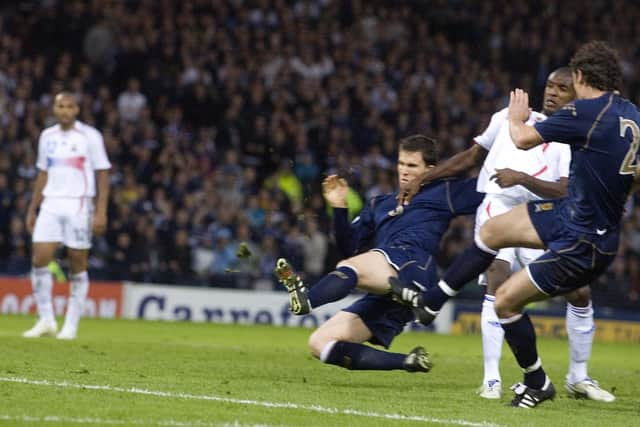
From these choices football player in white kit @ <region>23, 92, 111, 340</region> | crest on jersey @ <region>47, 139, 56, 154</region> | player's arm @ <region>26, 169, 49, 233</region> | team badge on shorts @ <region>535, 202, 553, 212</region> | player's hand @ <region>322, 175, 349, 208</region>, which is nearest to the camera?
team badge on shorts @ <region>535, 202, 553, 212</region>

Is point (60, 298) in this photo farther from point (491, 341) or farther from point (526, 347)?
point (526, 347)

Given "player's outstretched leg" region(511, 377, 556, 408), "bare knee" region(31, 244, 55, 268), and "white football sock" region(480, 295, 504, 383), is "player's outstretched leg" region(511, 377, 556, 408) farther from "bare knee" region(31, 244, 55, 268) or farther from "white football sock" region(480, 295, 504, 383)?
"bare knee" region(31, 244, 55, 268)

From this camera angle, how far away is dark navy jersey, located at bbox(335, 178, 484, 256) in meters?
9.52

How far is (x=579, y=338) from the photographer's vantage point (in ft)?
31.7

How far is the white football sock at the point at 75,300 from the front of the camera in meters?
13.5

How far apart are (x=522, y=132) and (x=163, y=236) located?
12.9 m

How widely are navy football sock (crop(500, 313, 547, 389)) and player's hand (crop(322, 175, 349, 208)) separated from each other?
66.9 inches

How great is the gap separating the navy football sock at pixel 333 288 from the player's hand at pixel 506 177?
3.98 feet

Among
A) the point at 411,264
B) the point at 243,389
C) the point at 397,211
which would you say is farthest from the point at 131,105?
the point at 243,389

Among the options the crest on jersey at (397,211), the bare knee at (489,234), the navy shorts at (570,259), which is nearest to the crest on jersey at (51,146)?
the crest on jersey at (397,211)

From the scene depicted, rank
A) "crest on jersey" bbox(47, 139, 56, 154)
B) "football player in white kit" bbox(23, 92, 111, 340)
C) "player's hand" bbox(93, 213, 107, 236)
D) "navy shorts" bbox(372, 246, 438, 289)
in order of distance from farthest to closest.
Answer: "crest on jersey" bbox(47, 139, 56, 154) < "football player in white kit" bbox(23, 92, 111, 340) < "player's hand" bbox(93, 213, 107, 236) < "navy shorts" bbox(372, 246, 438, 289)

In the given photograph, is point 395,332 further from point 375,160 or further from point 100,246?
point 375,160

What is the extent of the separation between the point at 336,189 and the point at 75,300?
5.19m

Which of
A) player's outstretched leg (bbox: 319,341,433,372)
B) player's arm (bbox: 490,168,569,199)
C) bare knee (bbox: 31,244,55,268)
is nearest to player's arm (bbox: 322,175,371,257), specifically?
player's outstretched leg (bbox: 319,341,433,372)
